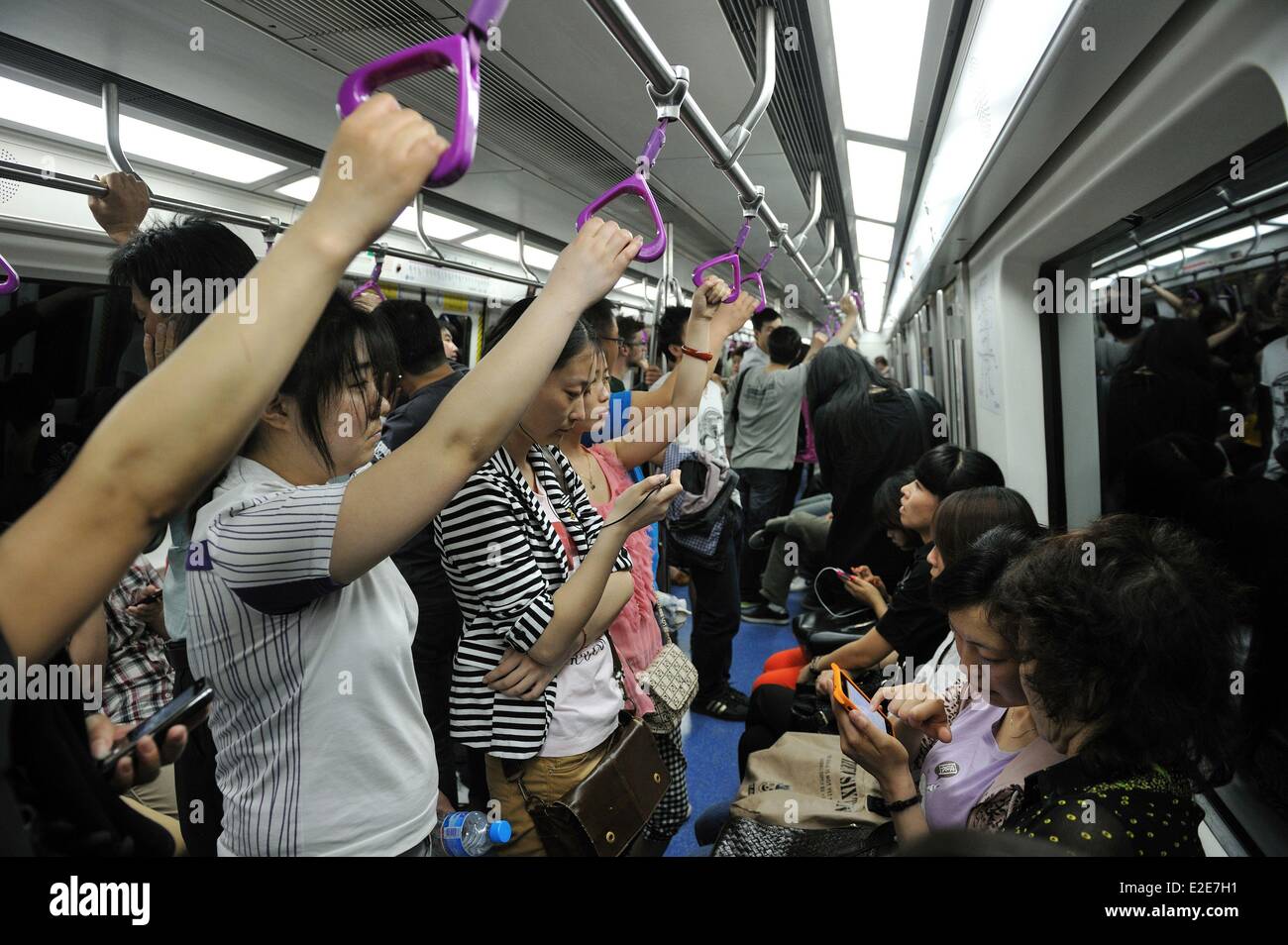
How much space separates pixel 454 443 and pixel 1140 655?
3.33ft

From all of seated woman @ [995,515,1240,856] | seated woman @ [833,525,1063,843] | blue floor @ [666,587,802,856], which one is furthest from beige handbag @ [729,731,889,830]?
blue floor @ [666,587,802,856]

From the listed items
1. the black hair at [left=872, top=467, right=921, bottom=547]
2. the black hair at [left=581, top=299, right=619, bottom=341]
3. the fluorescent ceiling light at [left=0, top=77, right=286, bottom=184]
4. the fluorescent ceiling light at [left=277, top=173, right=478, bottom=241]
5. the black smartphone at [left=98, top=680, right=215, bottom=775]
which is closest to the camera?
the black smartphone at [left=98, top=680, right=215, bottom=775]

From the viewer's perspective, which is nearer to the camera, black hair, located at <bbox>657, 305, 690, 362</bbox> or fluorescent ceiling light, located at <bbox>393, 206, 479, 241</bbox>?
fluorescent ceiling light, located at <bbox>393, 206, 479, 241</bbox>

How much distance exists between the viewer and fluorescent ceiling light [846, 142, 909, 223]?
11.0 ft

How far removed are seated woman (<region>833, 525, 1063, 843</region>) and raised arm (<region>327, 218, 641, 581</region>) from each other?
1005mm

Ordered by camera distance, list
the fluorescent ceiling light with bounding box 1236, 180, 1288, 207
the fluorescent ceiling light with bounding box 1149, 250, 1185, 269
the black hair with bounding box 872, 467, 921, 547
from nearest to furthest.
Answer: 1. the fluorescent ceiling light with bounding box 1236, 180, 1288, 207
2. the fluorescent ceiling light with bounding box 1149, 250, 1185, 269
3. the black hair with bounding box 872, 467, 921, 547

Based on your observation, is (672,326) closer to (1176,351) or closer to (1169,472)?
(1176,351)

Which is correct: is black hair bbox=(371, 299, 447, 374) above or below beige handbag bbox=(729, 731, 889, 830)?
above

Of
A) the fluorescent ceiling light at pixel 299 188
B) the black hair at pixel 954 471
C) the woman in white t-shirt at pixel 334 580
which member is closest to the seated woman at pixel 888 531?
the black hair at pixel 954 471

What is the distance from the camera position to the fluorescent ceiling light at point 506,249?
4.04 m

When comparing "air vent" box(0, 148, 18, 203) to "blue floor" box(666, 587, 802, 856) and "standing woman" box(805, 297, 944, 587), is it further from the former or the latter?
"standing woman" box(805, 297, 944, 587)

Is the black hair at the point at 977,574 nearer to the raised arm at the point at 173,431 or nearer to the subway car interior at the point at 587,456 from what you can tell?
the subway car interior at the point at 587,456

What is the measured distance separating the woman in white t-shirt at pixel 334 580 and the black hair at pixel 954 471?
1.81 meters

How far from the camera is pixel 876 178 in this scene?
380 centimetres
